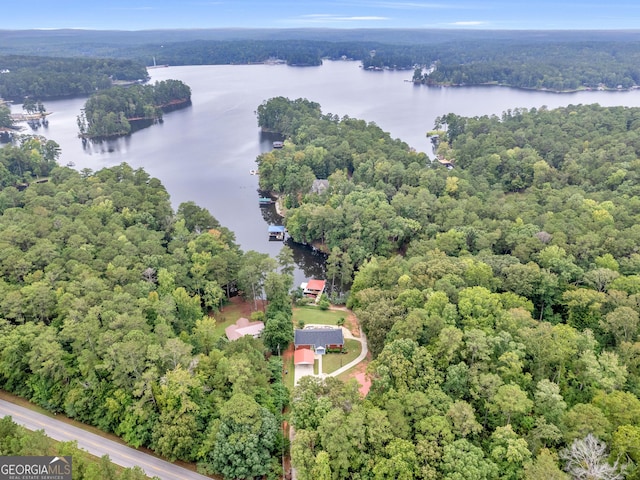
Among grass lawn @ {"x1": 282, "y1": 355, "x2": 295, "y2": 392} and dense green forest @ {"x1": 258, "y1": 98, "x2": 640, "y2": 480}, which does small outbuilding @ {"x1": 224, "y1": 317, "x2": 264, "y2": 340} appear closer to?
grass lawn @ {"x1": 282, "y1": 355, "x2": 295, "y2": 392}

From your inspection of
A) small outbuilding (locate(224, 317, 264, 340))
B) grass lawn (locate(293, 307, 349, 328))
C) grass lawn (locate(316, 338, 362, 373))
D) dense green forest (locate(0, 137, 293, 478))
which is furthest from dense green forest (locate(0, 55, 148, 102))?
grass lawn (locate(316, 338, 362, 373))

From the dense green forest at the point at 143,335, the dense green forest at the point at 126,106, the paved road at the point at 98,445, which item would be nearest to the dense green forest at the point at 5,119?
the dense green forest at the point at 126,106

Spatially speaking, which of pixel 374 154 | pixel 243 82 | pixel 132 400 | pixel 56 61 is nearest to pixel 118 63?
pixel 56 61

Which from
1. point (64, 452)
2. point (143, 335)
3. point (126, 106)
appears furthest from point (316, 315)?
point (126, 106)

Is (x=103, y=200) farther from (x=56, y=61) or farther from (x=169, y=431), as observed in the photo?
(x=56, y=61)

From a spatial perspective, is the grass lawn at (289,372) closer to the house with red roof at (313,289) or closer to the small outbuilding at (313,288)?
the house with red roof at (313,289)

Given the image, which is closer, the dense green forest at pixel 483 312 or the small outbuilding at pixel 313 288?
the dense green forest at pixel 483 312

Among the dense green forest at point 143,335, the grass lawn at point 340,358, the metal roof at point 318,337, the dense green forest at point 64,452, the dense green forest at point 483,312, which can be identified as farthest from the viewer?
the metal roof at point 318,337
